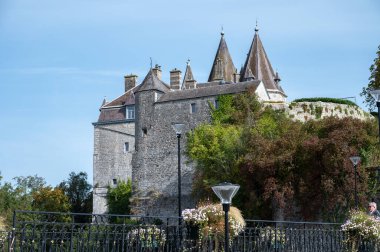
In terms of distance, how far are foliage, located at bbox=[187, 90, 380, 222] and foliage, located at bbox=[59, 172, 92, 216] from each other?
30940 mm

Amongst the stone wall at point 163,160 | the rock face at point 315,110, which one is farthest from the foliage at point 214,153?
the rock face at point 315,110

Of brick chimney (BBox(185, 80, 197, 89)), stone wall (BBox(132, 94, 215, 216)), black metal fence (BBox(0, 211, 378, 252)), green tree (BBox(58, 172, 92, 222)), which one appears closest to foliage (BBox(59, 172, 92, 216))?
green tree (BBox(58, 172, 92, 222))

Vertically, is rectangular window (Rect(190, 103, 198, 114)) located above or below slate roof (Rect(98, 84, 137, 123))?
below

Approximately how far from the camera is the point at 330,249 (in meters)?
18.1

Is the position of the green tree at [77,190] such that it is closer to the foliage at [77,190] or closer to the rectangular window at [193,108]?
the foliage at [77,190]

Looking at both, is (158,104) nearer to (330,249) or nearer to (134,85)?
(134,85)

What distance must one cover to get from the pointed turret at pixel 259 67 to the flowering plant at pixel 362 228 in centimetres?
3925

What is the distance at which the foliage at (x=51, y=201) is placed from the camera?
66.1 m

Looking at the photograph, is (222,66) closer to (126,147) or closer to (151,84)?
(126,147)

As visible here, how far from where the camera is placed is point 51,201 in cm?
6656

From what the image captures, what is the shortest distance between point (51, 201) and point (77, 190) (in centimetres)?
488

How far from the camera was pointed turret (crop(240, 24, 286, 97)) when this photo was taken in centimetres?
5800

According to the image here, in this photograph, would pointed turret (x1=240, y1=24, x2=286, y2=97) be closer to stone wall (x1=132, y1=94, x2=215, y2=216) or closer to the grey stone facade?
the grey stone facade

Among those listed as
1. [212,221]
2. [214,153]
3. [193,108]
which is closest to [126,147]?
[193,108]
